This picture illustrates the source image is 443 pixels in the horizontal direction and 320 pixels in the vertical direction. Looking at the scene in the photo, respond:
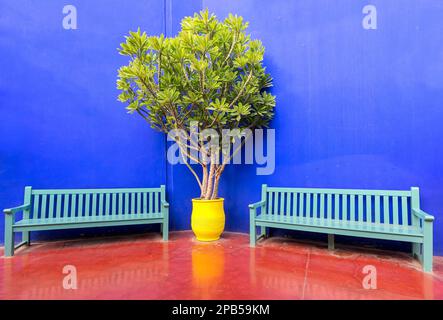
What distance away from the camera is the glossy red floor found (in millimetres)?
2447

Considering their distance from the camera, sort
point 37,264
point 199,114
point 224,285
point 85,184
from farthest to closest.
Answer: point 85,184 → point 199,114 → point 37,264 → point 224,285

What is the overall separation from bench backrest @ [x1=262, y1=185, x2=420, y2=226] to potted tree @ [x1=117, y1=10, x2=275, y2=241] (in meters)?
0.85

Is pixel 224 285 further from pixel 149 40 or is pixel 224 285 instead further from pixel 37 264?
pixel 149 40

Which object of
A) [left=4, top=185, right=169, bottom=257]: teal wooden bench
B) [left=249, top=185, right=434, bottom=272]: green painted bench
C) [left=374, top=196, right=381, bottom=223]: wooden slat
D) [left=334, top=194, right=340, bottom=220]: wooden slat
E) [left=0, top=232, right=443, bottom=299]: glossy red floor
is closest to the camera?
[left=0, top=232, right=443, bottom=299]: glossy red floor

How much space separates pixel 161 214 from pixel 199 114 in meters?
1.49

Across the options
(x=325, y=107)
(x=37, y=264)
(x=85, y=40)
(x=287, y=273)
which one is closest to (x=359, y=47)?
(x=325, y=107)

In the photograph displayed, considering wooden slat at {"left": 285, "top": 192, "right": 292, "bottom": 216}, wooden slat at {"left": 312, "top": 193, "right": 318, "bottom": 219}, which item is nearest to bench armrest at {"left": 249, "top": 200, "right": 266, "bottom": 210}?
wooden slat at {"left": 285, "top": 192, "right": 292, "bottom": 216}

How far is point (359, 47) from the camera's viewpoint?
3.80 metres

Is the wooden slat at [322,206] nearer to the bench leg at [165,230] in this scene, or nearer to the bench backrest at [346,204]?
the bench backrest at [346,204]

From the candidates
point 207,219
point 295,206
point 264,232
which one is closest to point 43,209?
point 207,219

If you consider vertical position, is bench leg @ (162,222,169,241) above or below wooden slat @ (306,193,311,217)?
below

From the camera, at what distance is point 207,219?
4.02 metres

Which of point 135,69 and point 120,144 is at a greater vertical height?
point 135,69

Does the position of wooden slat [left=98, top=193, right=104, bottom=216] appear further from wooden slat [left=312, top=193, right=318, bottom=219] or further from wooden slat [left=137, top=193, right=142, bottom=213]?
wooden slat [left=312, top=193, right=318, bottom=219]
